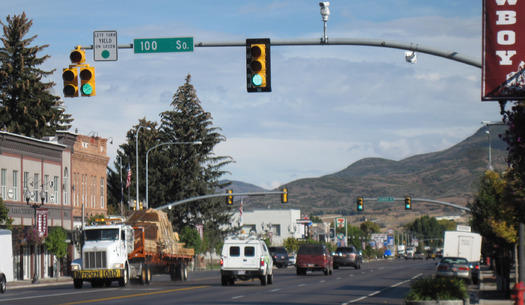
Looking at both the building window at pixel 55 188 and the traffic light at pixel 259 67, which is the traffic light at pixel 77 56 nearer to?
the traffic light at pixel 259 67

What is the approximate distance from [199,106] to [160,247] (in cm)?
5697

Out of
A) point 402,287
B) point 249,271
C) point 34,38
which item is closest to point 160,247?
point 249,271

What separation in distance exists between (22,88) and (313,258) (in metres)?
37.1

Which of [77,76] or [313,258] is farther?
[313,258]

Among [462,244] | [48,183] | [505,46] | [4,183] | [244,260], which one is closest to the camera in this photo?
[505,46]

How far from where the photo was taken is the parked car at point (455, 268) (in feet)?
146

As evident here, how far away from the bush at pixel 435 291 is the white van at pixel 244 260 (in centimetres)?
1792

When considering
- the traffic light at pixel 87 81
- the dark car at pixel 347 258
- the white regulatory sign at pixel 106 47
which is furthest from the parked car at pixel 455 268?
the dark car at pixel 347 258

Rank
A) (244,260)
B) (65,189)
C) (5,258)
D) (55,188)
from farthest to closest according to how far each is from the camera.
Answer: (65,189) → (55,188) → (244,260) → (5,258)

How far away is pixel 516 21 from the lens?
1738 centimetres

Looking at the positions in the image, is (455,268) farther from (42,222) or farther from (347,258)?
(347,258)

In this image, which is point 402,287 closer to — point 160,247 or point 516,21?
point 160,247

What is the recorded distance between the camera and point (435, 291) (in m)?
23.8

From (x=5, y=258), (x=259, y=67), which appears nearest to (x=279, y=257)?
(x=5, y=258)
